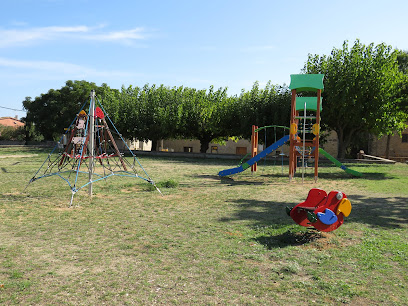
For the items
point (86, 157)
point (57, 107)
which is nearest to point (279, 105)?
point (86, 157)

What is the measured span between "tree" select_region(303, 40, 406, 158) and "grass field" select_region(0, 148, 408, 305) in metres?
16.9

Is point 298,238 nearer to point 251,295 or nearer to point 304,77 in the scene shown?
point 251,295

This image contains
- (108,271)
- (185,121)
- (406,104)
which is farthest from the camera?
(185,121)

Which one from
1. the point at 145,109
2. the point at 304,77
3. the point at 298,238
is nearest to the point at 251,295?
the point at 298,238

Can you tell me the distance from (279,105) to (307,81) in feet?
43.7

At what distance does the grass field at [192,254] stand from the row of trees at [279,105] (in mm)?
17237

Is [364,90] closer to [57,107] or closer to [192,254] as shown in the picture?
[192,254]

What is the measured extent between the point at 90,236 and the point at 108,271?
176 cm

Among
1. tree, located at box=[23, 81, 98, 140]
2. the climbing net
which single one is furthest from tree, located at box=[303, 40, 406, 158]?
tree, located at box=[23, 81, 98, 140]

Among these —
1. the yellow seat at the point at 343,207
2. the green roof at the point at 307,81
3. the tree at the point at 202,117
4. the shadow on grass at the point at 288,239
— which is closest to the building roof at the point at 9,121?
the tree at the point at 202,117

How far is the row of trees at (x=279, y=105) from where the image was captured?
82.4 ft

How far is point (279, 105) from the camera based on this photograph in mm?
29000

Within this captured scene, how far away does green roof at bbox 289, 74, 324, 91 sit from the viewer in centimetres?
1557

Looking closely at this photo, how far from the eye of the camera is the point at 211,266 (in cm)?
477
